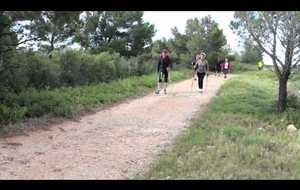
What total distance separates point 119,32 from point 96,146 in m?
36.9

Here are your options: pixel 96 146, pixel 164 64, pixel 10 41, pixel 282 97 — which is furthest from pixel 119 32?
pixel 96 146

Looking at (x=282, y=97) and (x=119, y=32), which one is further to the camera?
(x=119, y=32)

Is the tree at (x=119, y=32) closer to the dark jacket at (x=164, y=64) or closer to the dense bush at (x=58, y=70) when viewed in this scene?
Result: the dense bush at (x=58, y=70)

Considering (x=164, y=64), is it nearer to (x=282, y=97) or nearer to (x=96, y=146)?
(x=282, y=97)

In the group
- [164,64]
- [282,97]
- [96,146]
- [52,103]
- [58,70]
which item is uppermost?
[164,64]

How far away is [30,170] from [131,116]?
6.46m

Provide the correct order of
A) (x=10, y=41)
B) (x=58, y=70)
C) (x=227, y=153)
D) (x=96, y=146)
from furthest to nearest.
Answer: (x=58, y=70), (x=10, y=41), (x=96, y=146), (x=227, y=153)

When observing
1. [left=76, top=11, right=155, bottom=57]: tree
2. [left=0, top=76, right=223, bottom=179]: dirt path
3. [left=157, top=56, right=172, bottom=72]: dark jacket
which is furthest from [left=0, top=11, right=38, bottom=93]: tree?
[left=76, top=11, right=155, bottom=57]: tree

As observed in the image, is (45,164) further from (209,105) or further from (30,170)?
(209,105)

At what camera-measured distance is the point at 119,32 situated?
46781mm

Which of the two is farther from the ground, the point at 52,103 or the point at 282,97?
the point at 52,103

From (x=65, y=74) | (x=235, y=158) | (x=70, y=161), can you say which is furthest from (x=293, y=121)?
(x=65, y=74)

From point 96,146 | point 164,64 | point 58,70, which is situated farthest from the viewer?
point 164,64

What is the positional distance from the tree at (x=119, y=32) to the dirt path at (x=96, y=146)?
26.4 m
